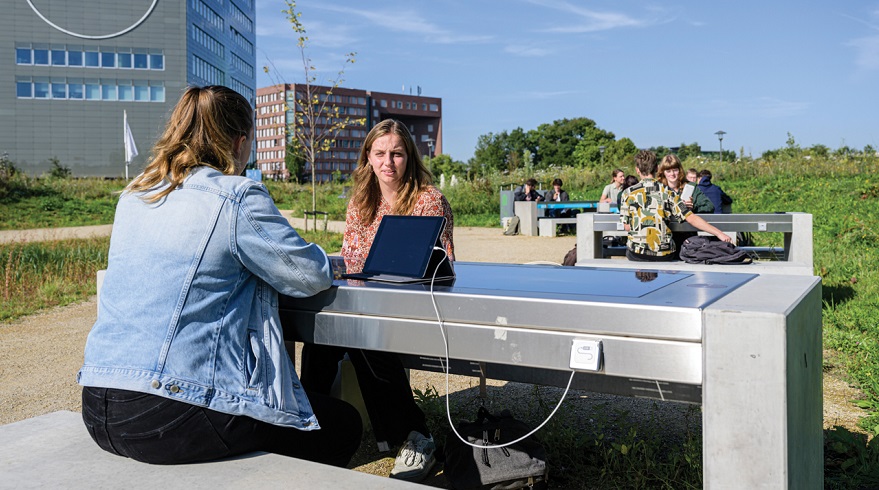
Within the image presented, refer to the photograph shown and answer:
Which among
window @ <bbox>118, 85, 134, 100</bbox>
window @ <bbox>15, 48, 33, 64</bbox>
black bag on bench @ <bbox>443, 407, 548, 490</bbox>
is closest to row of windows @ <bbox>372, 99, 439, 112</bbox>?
window @ <bbox>118, 85, 134, 100</bbox>

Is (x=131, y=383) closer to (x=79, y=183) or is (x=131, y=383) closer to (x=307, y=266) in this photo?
(x=307, y=266)

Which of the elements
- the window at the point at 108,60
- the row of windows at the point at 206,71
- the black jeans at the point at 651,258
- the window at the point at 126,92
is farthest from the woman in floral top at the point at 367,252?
the row of windows at the point at 206,71

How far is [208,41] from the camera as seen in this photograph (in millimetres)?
68812

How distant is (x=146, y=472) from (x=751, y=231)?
5491mm

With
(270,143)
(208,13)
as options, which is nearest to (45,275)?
(208,13)

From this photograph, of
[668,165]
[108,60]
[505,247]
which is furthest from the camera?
[108,60]

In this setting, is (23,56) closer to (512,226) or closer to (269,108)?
(512,226)

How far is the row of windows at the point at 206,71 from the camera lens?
2534 inches

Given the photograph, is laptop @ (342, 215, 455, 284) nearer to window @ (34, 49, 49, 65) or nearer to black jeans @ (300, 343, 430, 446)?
black jeans @ (300, 343, 430, 446)

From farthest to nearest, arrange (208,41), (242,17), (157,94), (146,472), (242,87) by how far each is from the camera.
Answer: (242,87) < (242,17) < (208,41) < (157,94) < (146,472)

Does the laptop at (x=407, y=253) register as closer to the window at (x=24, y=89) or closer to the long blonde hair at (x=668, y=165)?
the long blonde hair at (x=668, y=165)

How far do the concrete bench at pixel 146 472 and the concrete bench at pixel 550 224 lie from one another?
15740mm

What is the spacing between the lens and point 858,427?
383 centimetres

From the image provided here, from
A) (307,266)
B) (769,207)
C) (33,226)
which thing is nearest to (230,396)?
(307,266)
